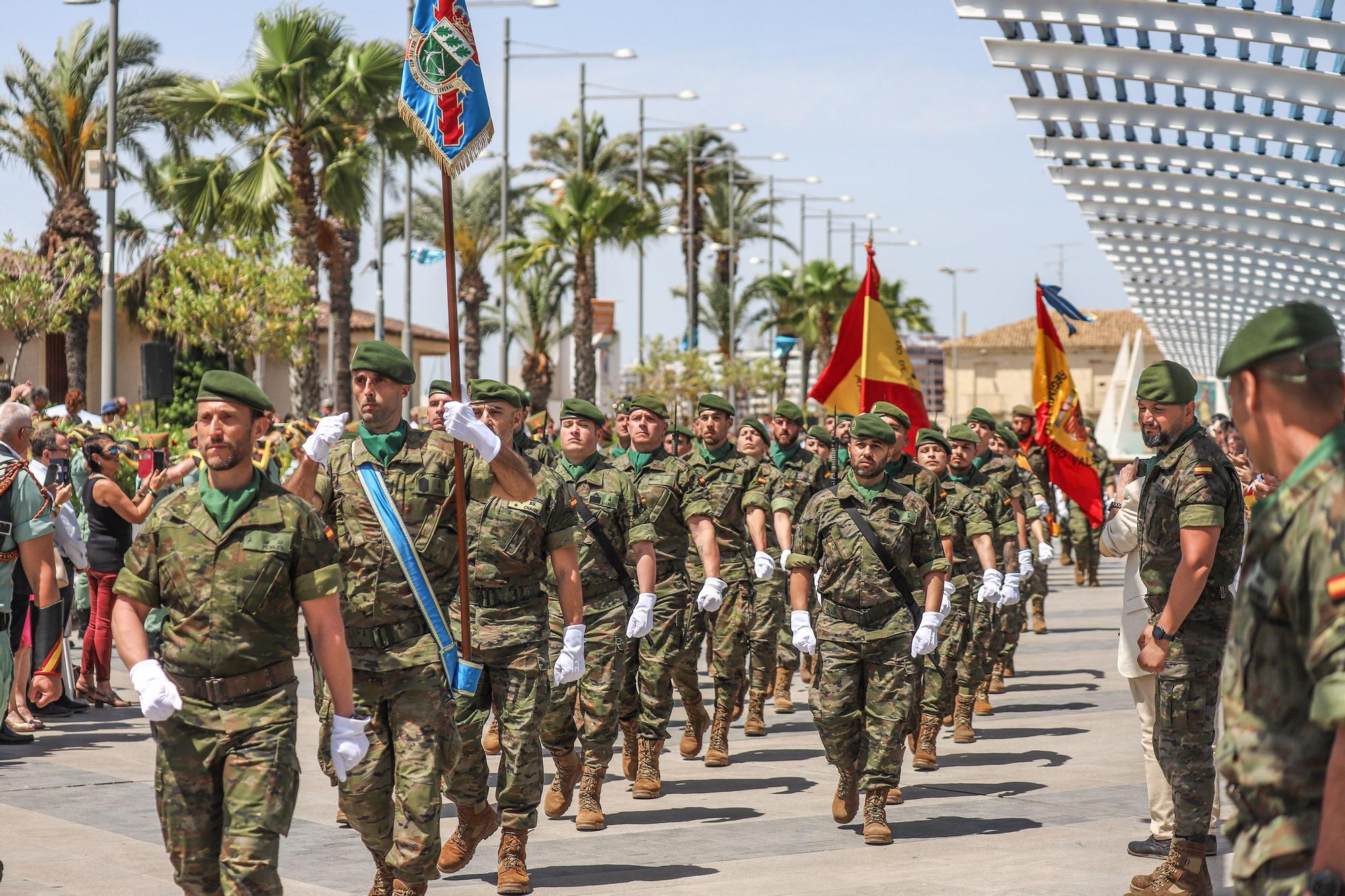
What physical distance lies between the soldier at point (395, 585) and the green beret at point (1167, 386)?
276 centimetres

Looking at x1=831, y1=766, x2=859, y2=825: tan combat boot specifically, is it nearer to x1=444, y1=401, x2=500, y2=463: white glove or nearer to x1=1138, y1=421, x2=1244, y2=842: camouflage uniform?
x1=1138, y1=421, x2=1244, y2=842: camouflage uniform

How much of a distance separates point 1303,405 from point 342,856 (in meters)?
5.88

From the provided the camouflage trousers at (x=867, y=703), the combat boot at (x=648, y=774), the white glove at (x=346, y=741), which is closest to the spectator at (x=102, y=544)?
the combat boot at (x=648, y=774)

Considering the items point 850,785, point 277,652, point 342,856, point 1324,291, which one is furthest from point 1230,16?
point 1324,291

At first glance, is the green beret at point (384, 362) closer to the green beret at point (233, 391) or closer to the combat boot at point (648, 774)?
the green beret at point (233, 391)

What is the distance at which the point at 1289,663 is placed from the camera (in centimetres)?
353

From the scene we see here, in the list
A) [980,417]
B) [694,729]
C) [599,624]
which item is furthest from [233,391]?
[980,417]

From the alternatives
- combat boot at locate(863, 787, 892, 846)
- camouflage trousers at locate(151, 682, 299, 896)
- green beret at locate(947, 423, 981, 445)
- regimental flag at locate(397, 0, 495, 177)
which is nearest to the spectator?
regimental flag at locate(397, 0, 495, 177)

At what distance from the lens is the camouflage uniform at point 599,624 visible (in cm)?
906

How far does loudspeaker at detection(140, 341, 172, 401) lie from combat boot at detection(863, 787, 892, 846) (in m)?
15.9

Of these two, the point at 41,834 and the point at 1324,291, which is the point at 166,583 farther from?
the point at 1324,291

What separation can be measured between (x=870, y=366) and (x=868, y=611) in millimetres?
5816

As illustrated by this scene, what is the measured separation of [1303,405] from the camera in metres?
3.62

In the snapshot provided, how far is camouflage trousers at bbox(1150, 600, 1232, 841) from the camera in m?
7.46
